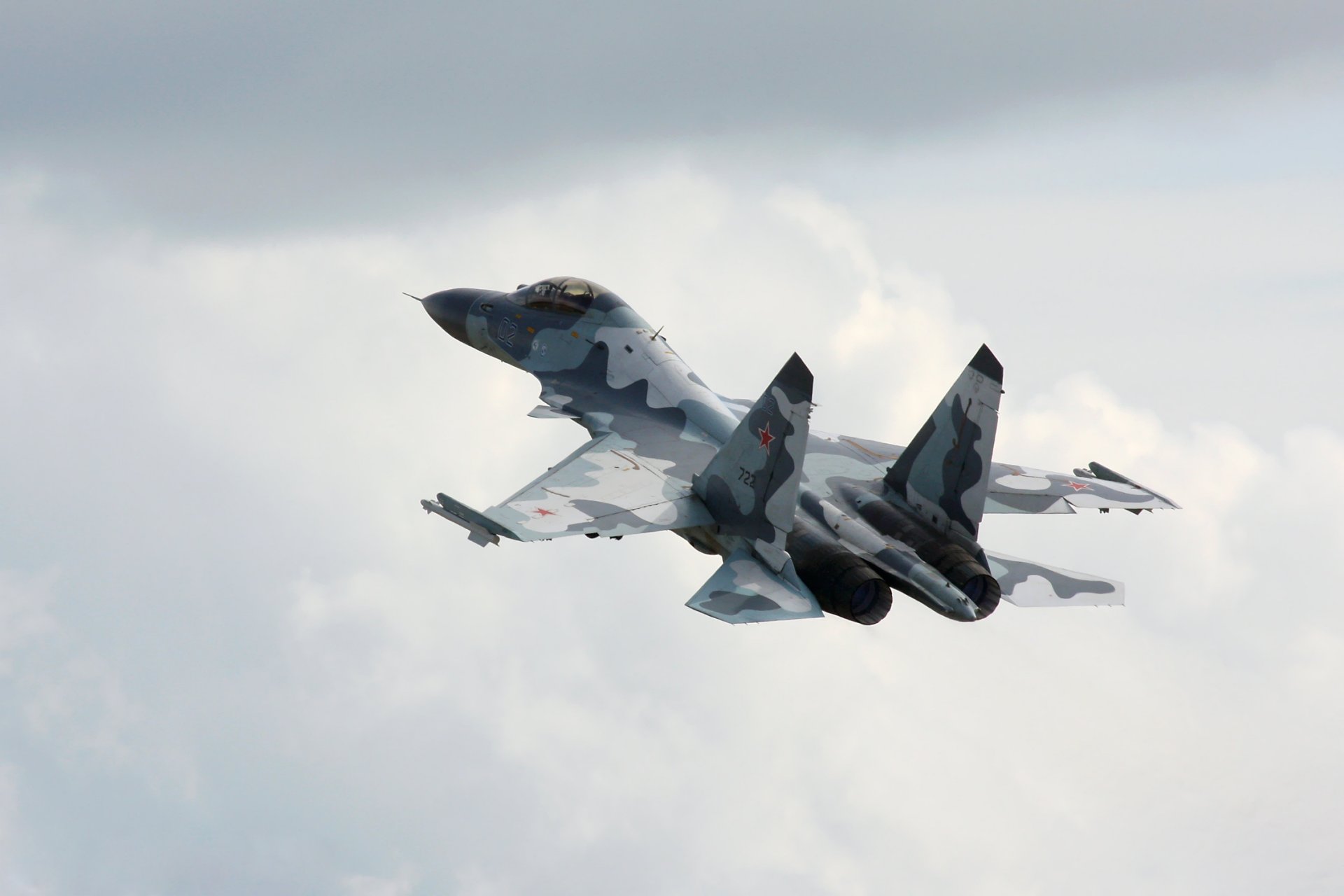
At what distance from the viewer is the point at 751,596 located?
29.2 metres

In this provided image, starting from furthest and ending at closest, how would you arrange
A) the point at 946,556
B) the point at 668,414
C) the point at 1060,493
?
the point at 668,414 → the point at 1060,493 → the point at 946,556

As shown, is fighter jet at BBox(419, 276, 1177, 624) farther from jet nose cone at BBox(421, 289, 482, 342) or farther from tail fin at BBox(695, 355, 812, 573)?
jet nose cone at BBox(421, 289, 482, 342)

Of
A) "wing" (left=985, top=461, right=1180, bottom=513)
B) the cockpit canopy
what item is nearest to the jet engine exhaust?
"wing" (left=985, top=461, right=1180, bottom=513)

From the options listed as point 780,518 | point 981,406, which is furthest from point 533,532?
point 981,406

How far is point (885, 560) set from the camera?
30250 mm

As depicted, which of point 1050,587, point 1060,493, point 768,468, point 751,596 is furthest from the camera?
point 1060,493

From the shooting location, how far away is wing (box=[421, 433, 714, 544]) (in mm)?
29359

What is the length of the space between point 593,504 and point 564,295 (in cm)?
889

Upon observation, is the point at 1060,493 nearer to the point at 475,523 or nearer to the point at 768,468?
the point at 768,468

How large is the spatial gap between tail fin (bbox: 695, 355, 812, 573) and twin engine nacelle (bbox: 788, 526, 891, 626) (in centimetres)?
67

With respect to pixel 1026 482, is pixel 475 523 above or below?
below

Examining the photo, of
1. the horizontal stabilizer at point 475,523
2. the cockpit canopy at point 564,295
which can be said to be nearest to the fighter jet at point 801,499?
the horizontal stabilizer at point 475,523

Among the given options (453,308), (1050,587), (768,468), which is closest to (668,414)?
(768,468)

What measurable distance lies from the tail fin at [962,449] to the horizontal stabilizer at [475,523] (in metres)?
8.69
